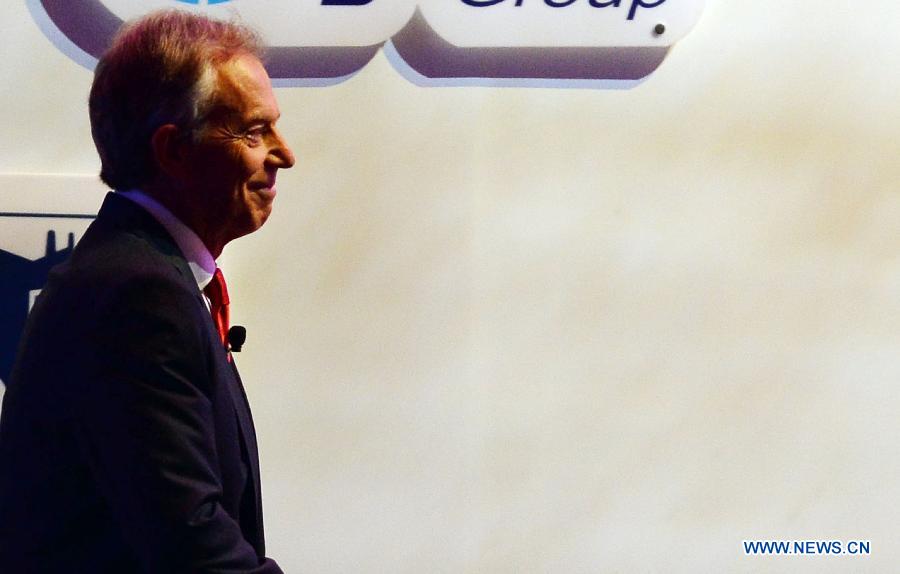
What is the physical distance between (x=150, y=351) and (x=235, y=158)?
1.00ft

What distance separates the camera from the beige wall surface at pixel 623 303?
6.27 ft

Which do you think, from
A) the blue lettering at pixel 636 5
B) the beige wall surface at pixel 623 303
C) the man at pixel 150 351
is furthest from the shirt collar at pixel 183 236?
the blue lettering at pixel 636 5

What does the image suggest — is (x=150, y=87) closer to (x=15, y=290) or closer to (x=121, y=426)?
(x=121, y=426)

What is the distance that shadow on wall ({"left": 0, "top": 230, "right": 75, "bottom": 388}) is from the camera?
194 cm

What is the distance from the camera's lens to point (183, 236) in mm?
1301

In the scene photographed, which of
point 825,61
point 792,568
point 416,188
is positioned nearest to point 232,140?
point 416,188

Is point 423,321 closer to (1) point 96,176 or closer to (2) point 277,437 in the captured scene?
(2) point 277,437

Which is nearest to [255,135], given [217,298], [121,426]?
[217,298]

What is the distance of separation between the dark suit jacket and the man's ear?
72 millimetres

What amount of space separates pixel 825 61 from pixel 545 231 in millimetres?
582

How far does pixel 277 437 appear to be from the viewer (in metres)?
1.94

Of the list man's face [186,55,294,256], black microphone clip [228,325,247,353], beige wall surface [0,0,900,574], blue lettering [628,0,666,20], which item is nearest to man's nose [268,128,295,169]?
man's face [186,55,294,256]

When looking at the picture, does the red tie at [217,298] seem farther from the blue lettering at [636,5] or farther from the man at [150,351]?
the blue lettering at [636,5]

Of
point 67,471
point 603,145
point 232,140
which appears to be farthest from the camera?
point 603,145
